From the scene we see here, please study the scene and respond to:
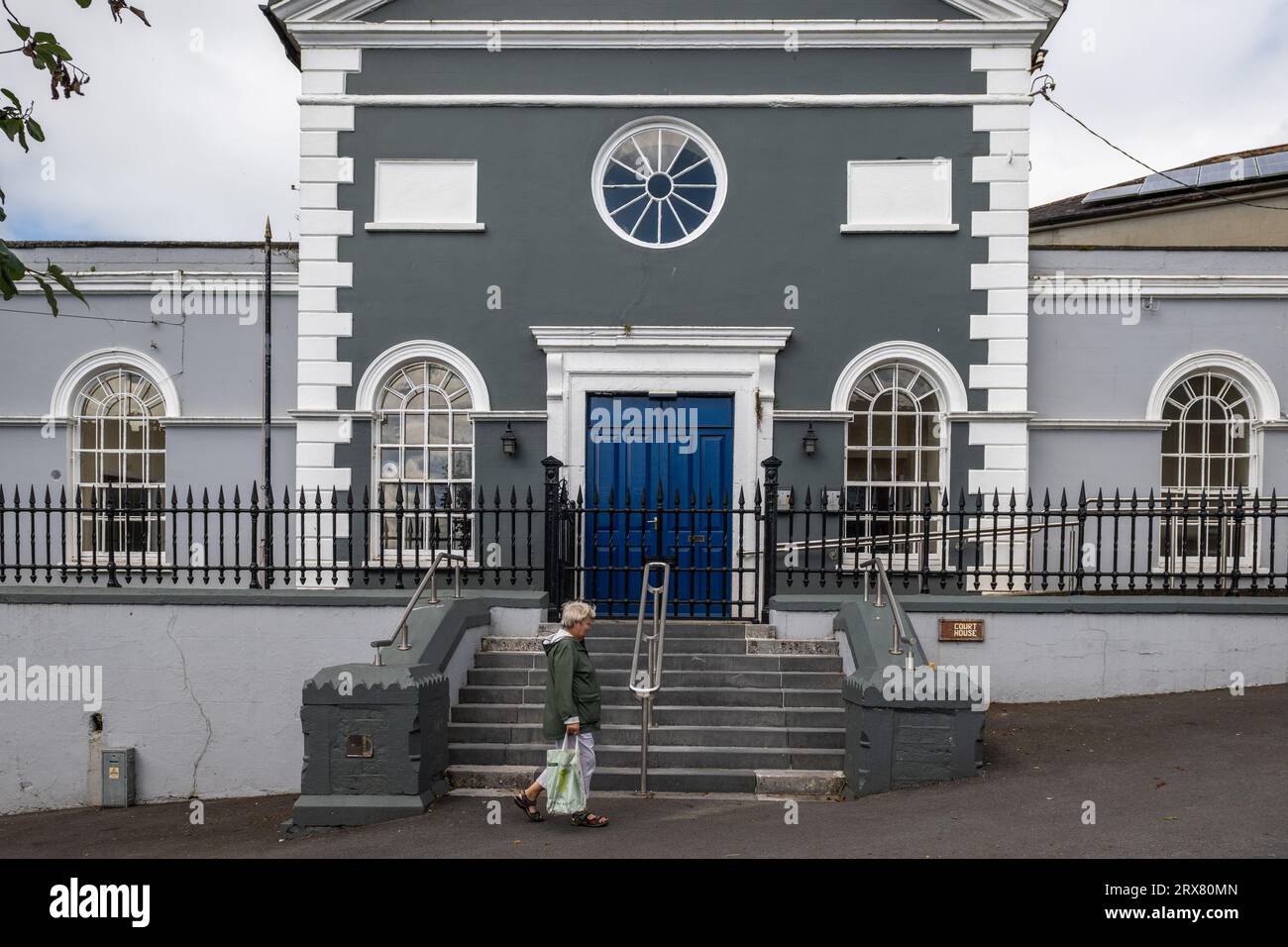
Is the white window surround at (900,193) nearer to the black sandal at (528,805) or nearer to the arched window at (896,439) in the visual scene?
the arched window at (896,439)

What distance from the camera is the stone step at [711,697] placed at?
9484 mm

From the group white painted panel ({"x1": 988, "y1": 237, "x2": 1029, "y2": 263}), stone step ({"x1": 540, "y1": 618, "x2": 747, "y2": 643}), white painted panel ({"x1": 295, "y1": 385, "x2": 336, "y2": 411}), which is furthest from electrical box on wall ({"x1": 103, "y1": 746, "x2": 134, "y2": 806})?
white painted panel ({"x1": 988, "y1": 237, "x2": 1029, "y2": 263})

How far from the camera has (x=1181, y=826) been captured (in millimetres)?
6938

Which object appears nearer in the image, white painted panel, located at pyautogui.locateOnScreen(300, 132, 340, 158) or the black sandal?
the black sandal

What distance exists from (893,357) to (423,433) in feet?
18.5

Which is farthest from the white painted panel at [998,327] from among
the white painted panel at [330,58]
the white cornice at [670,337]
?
the white painted panel at [330,58]

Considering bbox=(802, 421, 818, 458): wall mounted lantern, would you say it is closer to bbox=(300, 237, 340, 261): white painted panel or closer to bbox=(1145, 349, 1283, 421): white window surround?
bbox=(1145, 349, 1283, 421): white window surround

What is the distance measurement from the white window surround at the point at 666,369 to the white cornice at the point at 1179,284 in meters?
3.55

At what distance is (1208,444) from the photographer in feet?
43.4

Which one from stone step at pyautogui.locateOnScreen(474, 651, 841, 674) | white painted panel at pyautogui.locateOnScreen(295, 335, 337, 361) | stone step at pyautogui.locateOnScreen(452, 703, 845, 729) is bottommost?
stone step at pyautogui.locateOnScreen(452, 703, 845, 729)

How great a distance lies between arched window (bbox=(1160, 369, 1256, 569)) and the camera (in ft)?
43.2

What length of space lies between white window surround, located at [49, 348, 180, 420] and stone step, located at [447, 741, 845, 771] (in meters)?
7.26
